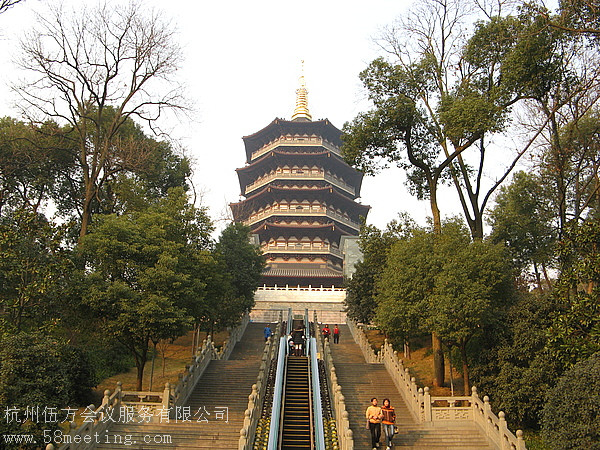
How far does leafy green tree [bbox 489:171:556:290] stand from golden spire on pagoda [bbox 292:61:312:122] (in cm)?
2416

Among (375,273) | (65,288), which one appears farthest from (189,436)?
(375,273)

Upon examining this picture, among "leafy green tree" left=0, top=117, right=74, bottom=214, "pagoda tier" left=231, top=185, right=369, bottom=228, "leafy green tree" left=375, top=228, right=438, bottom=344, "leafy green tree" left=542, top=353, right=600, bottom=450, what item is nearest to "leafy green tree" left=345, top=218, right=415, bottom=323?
"leafy green tree" left=375, top=228, right=438, bottom=344

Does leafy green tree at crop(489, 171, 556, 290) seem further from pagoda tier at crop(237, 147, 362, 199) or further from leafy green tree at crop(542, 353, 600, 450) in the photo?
pagoda tier at crop(237, 147, 362, 199)

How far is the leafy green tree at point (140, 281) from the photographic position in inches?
506

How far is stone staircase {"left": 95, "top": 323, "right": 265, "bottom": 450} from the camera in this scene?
436 inches

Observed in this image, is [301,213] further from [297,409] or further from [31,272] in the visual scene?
[31,272]

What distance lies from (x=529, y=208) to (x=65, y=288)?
59.0 feet

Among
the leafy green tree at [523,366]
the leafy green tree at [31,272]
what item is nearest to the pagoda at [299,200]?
the leafy green tree at [523,366]

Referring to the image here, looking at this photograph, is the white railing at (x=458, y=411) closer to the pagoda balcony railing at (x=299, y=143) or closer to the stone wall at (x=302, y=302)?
the stone wall at (x=302, y=302)

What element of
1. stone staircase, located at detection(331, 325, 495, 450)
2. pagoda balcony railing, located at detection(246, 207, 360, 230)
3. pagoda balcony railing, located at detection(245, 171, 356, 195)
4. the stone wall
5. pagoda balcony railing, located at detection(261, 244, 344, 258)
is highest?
pagoda balcony railing, located at detection(245, 171, 356, 195)

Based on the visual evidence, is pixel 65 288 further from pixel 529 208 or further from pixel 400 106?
pixel 529 208

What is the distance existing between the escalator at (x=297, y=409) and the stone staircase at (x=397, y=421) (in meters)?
1.01

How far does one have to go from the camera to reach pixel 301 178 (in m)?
39.4

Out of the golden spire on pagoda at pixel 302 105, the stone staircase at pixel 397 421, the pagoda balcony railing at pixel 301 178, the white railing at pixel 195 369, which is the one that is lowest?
the stone staircase at pixel 397 421
